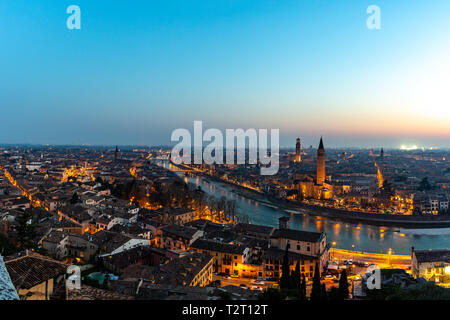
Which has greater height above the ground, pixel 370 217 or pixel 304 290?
pixel 304 290

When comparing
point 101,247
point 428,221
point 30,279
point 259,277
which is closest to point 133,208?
point 101,247

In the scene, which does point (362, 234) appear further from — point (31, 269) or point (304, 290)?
point (31, 269)

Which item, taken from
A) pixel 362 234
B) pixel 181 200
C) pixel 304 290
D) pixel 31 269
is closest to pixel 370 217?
pixel 362 234

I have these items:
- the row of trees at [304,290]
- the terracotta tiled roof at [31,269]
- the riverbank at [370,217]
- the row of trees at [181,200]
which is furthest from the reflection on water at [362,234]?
the terracotta tiled roof at [31,269]

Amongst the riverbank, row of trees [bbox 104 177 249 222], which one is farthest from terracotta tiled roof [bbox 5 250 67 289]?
the riverbank

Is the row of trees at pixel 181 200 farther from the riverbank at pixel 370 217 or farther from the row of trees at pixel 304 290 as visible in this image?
the row of trees at pixel 304 290

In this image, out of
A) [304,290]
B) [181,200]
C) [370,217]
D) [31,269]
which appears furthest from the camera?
[370,217]

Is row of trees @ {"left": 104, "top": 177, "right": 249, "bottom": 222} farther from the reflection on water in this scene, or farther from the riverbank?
the riverbank

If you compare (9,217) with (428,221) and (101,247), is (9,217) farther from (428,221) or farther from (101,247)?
(428,221)
